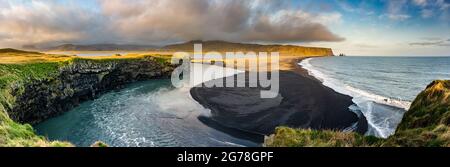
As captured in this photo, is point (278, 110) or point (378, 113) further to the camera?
point (278, 110)

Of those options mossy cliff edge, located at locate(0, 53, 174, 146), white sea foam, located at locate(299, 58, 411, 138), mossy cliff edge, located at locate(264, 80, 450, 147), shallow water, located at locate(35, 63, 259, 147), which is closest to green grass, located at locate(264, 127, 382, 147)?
mossy cliff edge, located at locate(264, 80, 450, 147)

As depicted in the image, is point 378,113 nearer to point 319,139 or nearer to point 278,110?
point 278,110

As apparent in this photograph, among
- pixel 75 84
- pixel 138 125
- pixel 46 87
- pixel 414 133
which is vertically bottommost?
pixel 138 125

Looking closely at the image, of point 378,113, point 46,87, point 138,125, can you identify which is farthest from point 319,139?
point 46,87

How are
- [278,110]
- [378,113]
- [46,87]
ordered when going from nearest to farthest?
1. [378,113]
2. [278,110]
3. [46,87]

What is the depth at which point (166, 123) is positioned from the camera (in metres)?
31.6

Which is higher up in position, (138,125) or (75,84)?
(75,84)

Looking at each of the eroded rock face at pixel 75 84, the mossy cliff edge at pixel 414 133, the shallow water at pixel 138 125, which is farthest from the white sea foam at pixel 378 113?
the eroded rock face at pixel 75 84

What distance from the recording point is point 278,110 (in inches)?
1371

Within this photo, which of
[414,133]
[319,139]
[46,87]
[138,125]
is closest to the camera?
[414,133]

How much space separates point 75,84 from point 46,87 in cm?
817

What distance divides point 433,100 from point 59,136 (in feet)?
96.0

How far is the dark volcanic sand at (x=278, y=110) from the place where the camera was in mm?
29375
